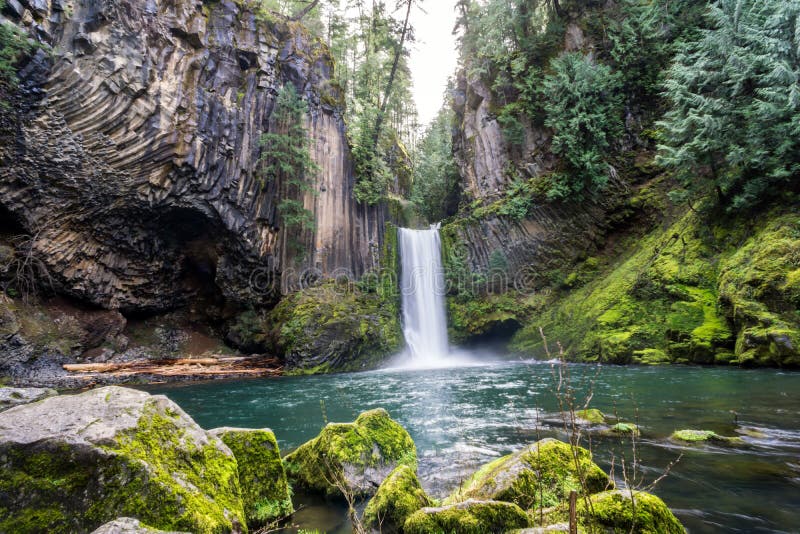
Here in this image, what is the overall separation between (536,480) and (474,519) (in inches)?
41.8

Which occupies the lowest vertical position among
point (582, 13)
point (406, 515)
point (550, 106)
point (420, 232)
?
point (406, 515)

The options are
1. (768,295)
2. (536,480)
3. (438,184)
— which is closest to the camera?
(536,480)

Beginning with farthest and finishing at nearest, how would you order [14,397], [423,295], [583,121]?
1. [423,295]
2. [583,121]
3. [14,397]

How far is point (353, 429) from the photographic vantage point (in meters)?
→ 4.31

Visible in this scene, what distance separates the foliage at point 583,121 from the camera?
17.9 m

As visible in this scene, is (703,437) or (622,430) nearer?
(703,437)

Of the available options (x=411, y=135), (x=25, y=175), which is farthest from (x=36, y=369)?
(x=411, y=135)

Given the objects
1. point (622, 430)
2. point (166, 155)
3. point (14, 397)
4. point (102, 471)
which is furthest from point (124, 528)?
point (166, 155)

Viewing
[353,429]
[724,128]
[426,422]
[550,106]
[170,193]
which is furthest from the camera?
[550,106]

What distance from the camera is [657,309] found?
41.5 ft

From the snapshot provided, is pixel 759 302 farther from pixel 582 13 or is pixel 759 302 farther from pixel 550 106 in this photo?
pixel 582 13

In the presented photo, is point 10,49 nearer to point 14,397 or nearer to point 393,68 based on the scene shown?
point 14,397

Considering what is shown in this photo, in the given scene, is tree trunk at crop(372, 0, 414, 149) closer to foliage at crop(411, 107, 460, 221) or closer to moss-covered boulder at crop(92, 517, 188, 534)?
foliage at crop(411, 107, 460, 221)

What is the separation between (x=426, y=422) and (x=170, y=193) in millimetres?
13783
